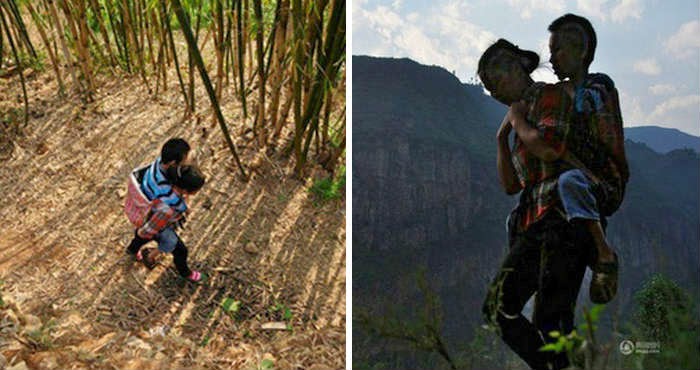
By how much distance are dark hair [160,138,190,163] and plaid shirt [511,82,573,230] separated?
1044 mm

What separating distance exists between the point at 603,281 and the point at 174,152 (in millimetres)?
1330

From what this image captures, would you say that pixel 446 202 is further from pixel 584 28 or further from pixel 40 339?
pixel 40 339

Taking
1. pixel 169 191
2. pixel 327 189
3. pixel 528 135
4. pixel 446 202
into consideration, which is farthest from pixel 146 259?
pixel 528 135

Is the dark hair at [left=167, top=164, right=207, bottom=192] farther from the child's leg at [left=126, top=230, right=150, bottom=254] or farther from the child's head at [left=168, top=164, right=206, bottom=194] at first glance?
the child's leg at [left=126, top=230, right=150, bottom=254]

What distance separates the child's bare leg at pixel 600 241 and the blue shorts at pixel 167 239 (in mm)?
1372

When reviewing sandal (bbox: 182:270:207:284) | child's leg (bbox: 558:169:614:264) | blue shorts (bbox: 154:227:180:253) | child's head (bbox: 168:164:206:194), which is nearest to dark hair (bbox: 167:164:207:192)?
child's head (bbox: 168:164:206:194)

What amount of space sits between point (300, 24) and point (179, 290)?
1077 mm

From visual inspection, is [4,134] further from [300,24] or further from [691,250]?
[691,250]

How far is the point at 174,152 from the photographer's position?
223 centimetres

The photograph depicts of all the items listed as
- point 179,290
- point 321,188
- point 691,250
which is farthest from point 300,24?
point 691,250

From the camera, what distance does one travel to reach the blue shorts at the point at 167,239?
2.42m

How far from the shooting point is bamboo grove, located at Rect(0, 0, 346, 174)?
256cm

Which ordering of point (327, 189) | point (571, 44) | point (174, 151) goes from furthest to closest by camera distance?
point (327, 189) → point (174, 151) → point (571, 44)

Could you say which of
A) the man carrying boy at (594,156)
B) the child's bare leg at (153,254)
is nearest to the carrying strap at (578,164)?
the man carrying boy at (594,156)
